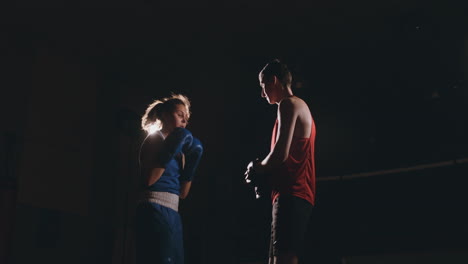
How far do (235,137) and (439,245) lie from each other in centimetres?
225

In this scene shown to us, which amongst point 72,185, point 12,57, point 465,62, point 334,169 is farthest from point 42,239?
point 465,62

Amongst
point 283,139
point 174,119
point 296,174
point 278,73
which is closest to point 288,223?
point 296,174

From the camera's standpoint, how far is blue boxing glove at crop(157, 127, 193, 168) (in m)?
2.67

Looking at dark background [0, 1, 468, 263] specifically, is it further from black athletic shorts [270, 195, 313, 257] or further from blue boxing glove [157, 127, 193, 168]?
black athletic shorts [270, 195, 313, 257]

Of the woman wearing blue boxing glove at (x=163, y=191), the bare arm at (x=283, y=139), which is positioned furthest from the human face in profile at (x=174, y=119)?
the bare arm at (x=283, y=139)

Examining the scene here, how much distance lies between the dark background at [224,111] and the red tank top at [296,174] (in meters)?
2.06

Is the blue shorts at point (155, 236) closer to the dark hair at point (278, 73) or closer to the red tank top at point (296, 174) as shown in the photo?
the red tank top at point (296, 174)

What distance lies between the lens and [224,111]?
5828 mm

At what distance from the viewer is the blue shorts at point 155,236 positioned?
8.43 ft

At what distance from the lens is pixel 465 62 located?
533 centimetres

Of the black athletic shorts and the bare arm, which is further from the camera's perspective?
the bare arm

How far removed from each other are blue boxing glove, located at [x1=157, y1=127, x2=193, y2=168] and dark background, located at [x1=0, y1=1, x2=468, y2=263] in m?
2.01

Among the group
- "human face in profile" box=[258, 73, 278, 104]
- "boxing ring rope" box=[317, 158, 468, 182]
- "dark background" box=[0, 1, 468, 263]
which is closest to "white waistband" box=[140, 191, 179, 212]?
"human face in profile" box=[258, 73, 278, 104]

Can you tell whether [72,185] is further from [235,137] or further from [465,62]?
[465,62]
